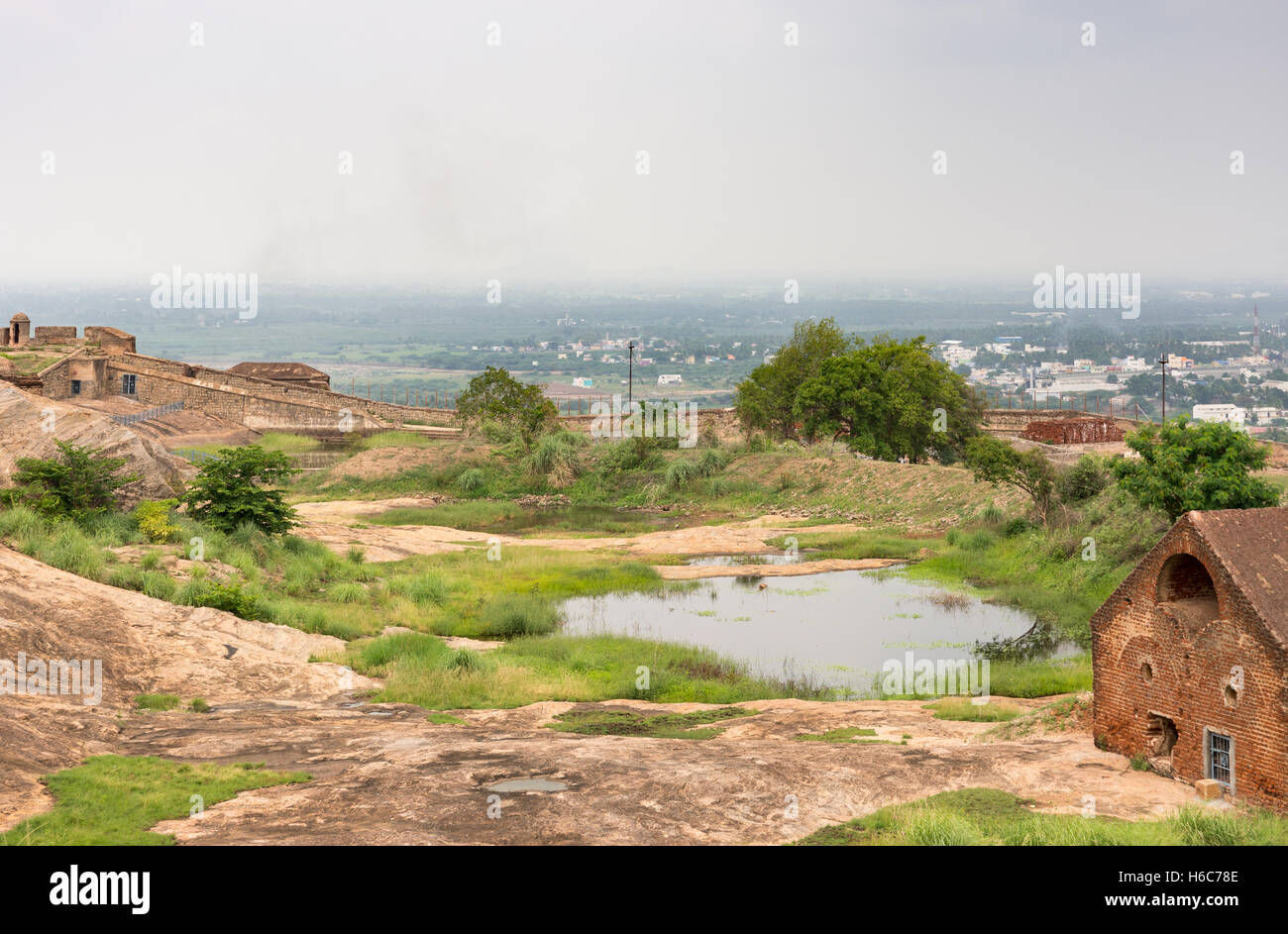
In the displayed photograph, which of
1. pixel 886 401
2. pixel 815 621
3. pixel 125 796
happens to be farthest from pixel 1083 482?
pixel 125 796

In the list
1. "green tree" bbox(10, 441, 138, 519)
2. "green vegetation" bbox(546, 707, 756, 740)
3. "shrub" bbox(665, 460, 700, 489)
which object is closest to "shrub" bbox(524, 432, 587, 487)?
"shrub" bbox(665, 460, 700, 489)

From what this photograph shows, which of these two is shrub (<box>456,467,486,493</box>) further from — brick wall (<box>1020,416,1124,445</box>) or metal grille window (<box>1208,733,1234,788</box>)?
metal grille window (<box>1208,733,1234,788</box>)

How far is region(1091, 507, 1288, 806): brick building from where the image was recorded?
1302cm

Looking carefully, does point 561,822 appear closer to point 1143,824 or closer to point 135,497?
point 1143,824

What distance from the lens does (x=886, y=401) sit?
54.6 m

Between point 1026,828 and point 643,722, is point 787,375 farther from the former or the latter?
point 1026,828

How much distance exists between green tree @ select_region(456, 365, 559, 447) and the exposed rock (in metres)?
28.2

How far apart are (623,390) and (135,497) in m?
133

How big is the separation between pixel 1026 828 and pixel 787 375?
48.2m

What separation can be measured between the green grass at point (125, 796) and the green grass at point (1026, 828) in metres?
6.55

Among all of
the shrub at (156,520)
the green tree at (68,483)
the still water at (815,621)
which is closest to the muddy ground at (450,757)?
the still water at (815,621)

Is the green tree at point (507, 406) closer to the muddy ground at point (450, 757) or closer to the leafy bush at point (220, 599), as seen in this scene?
the leafy bush at point (220, 599)

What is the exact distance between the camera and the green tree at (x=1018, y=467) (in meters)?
36.2

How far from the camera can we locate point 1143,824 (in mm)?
12000
